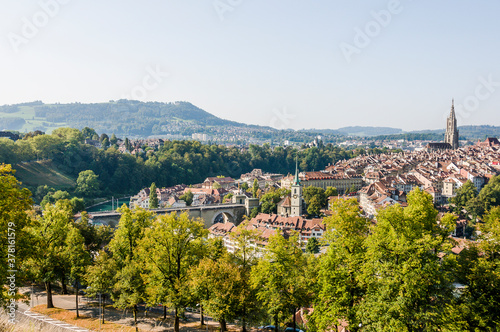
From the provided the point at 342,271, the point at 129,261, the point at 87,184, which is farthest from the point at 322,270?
the point at 87,184

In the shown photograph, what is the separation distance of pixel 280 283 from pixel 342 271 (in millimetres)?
3249

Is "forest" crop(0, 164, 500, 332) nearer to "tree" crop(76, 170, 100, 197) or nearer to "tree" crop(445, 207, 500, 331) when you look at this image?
"tree" crop(445, 207, 500, 331)

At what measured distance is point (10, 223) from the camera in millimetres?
11117

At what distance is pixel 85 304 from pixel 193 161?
78.2m

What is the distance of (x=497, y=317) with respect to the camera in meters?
12.0

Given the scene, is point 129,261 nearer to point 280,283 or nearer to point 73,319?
point 73,319

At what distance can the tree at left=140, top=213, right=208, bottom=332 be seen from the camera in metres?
15.9

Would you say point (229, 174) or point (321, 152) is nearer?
point (229, 174)

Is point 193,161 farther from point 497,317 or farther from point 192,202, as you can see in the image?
point 497,317

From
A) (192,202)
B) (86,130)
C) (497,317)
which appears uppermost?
(86,130)

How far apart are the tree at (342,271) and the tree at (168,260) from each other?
17.0 feet

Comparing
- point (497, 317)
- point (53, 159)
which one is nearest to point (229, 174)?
point (53, 159)

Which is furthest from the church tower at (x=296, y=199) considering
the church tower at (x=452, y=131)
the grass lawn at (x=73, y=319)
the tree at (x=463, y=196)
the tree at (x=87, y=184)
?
the church tower at (x=452, y=131)

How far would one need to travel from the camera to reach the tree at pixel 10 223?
11117 mm
